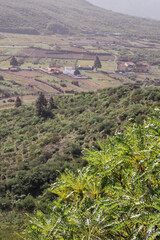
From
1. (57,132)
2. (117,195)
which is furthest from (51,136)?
(117,195)

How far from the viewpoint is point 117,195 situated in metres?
3.30

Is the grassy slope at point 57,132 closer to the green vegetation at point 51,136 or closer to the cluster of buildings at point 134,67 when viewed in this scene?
the green vegetation at point 51,136

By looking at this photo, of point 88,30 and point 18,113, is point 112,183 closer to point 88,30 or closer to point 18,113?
point 18,113

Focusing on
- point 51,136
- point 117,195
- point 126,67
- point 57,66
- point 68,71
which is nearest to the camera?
point 117,195

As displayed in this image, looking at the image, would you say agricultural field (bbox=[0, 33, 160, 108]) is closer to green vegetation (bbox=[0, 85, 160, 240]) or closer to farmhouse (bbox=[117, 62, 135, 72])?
farmhouse (bbox=[117, 62, 135, 72])

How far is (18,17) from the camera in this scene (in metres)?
168

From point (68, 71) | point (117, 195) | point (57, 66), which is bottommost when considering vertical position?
point (68, 71)

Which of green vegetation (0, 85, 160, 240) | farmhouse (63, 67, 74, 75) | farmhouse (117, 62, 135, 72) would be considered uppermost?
farmhouse (117, 62, 135, 72)

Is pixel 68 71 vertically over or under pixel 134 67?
under

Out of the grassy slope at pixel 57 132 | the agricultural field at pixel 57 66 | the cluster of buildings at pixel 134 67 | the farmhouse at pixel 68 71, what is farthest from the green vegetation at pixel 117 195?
the cluster of buildings at pixel 134 67

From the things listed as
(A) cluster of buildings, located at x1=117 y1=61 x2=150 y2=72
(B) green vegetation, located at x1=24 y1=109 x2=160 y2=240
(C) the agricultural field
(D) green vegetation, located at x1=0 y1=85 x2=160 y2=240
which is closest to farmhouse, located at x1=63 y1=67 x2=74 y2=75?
(C) the agricultural field

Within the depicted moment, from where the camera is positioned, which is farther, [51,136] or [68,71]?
[68,71]

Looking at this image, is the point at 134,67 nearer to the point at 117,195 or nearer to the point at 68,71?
the point at 68,71

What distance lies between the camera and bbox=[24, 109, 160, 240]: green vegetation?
10.8 feet
